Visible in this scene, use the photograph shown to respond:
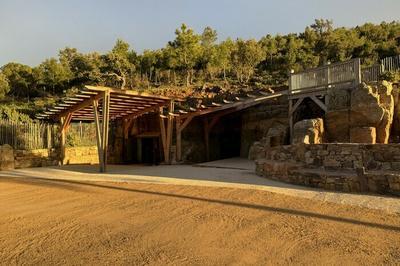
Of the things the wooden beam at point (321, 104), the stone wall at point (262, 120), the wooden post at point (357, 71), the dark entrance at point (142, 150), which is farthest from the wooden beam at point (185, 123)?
the wooden post at point (357, 71)

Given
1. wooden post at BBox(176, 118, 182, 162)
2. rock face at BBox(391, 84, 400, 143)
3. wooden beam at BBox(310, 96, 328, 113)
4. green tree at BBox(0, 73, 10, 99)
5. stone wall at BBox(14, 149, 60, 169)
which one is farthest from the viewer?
green tree at BBox(0, 73, 10, 99)

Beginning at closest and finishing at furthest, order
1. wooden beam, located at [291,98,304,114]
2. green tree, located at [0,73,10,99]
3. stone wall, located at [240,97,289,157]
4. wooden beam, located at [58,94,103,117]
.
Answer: wooden beam, located at [58,94,103,117], wooden beam, located at [291,98,304,114], stone wall, located at [240,97,289,157], green tree, located at [0,73,10,99]

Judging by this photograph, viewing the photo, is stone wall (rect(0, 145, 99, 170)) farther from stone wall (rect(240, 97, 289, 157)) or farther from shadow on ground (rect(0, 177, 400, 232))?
stone wall (rect(240, 97, 289, 157))

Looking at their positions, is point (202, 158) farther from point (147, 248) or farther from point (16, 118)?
point (147, 248)

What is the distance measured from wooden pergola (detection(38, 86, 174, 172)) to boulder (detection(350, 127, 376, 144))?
7.97m

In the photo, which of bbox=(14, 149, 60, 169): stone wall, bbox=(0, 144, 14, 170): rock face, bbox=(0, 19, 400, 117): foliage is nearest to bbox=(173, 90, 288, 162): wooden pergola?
bbox=(14, 149, 60, 169): stone wall

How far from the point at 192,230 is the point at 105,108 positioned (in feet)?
29.8

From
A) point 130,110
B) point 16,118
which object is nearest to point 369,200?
point 130,110

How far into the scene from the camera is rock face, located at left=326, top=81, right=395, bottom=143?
10961mm

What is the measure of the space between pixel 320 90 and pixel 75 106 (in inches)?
410

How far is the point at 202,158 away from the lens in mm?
17656

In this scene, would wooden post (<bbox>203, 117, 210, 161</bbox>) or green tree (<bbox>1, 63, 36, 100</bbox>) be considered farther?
green tree (<bbox>1, 63, 36, 100</bbox>)

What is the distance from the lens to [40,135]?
15992 mm

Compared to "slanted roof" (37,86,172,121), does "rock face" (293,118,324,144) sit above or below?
below
